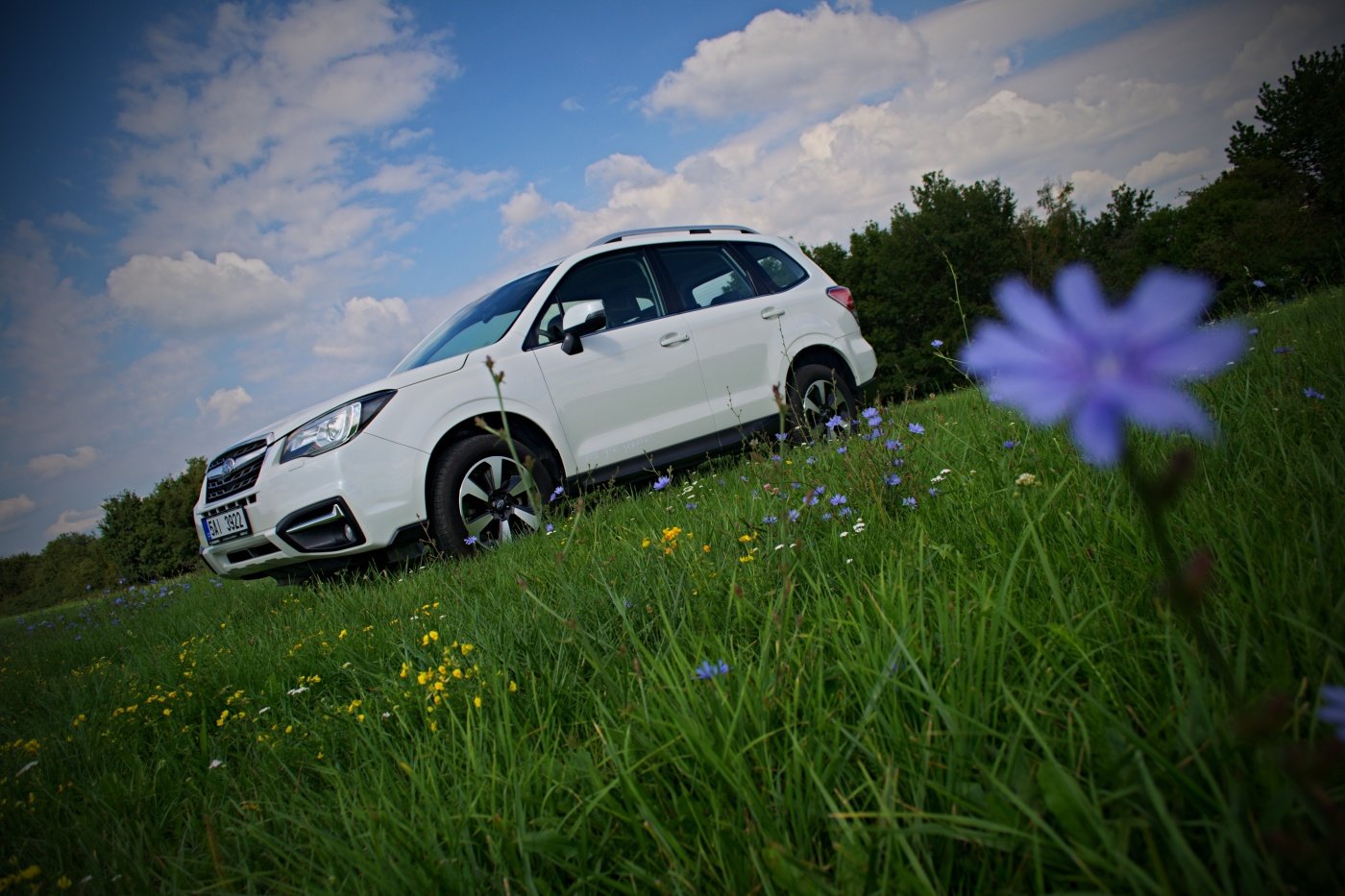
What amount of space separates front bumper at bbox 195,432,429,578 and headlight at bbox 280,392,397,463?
0.21 feet

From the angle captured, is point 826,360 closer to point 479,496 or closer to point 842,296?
point 842,296

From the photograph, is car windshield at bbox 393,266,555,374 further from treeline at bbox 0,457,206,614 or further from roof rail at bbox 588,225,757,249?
treeline at bbox 0,457,206,614

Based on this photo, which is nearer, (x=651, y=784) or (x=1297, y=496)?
(x=651, y=784)

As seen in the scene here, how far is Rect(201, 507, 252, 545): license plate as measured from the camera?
3.91 meters

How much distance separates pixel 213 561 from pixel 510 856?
4269 millimetres

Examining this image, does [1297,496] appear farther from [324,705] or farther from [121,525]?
[121,525]

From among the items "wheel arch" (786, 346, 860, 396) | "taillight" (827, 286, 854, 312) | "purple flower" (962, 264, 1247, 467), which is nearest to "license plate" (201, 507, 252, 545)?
"wheel arch" (786, 346, 860, 396)

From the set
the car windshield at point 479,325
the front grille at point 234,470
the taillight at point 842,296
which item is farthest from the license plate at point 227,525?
the taillight at point 842,296

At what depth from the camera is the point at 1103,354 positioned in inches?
17.2

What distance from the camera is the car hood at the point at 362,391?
12.5 feet

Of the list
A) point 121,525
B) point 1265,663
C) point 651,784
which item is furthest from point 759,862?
point 121,525

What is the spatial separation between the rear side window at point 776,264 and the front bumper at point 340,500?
10.6 feet

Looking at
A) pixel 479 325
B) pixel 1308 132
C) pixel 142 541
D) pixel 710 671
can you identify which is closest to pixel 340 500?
pixel 479 325

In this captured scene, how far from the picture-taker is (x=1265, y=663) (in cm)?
92
